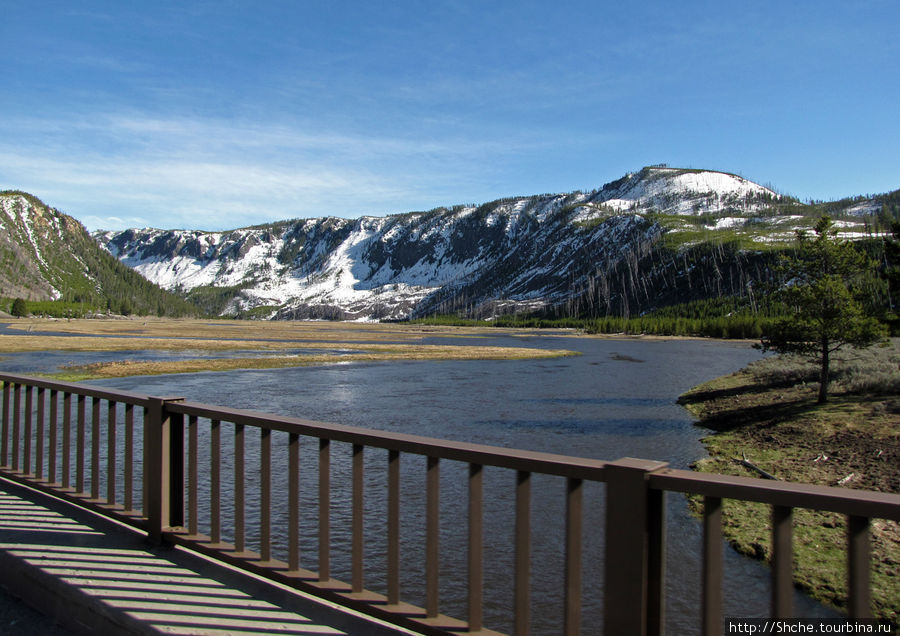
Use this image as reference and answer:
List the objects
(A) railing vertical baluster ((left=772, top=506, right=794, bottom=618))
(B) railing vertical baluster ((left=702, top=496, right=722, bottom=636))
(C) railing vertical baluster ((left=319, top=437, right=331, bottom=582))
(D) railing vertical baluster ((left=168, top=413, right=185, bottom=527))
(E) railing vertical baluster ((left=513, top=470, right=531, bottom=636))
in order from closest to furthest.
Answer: (A) railing vertical baluster ((left=772, top=506, right=794, bottom=618)) → (B) railing vertical baluster ((left=702, top=496, right=722, bottom=636)) → (E) railing vertical baluster ((left=513, top=470, right=531, bottom=636)) → (C) railing vertical baluster ((left=319, top=437, right=331, bottom=582)) → (D) railing vertical baluster ((left=168, top=413, right=185, bottom=527))

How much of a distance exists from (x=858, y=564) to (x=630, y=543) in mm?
1102

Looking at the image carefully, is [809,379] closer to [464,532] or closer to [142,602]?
[464,532]

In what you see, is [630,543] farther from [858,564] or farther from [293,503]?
[293,503]

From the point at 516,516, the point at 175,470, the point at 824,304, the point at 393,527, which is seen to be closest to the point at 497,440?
the point at 824,304

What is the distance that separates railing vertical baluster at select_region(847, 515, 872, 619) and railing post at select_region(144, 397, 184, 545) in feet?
18.8

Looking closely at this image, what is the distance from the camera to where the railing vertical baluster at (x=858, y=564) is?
116 inches

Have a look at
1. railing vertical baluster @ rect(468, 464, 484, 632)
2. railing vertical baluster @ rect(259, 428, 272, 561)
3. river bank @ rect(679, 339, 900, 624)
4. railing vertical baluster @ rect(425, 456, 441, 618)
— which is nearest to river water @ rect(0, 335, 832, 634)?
river bank @ rect(679, 339, 900, 624)

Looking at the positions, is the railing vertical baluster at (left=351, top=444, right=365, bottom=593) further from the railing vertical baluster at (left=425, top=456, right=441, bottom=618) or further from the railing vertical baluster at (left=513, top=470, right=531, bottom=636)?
the railing vertical baluster at (left=513, top=470, right=531, bottom=636)

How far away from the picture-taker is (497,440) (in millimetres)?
23812

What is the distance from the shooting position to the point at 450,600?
1038 cm

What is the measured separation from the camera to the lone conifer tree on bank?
1117 inches

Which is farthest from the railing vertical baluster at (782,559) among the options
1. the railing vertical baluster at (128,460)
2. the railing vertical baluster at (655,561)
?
the railing vertical baluster at (128,460)

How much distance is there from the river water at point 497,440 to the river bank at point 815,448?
0.83 m

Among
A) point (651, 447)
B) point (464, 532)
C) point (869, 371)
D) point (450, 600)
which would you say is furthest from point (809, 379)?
point (450, 600)
